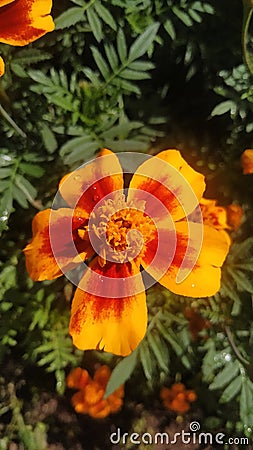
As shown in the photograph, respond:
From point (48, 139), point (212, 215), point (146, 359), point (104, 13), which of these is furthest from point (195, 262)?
point (104, 13)

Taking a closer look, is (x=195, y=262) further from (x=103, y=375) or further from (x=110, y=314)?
(x=103, y=375)

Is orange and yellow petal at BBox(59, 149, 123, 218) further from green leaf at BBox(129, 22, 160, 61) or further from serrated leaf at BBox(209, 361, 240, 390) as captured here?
serrated leaf at BBox(209, 361, 240, 390)

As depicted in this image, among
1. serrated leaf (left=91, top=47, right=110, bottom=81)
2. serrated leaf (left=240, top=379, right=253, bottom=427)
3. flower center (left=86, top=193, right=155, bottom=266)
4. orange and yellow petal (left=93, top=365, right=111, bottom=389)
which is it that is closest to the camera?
flower center (left=86, top=193, right=155, bottom=266)

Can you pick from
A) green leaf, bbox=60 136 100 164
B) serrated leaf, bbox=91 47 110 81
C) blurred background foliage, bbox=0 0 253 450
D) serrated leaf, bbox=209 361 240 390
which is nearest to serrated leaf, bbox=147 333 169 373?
blurred background foliage, bbox=0 0 253 450

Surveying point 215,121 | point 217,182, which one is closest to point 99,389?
point 217,182

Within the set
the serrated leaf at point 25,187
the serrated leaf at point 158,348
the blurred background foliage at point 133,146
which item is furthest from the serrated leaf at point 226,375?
the serrated leaf at point 25,187

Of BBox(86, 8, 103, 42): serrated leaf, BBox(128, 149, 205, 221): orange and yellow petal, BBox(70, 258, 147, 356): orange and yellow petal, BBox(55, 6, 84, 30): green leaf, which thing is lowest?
BBox(70, 258, 147, 356): orange and yellow petal

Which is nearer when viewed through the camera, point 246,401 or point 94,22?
point 94,22
